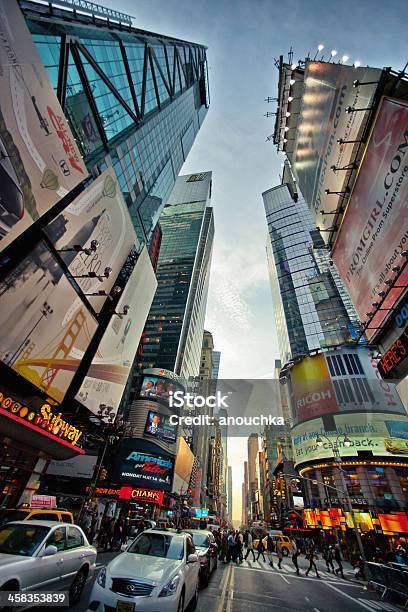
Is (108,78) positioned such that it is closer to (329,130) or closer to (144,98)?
(144,98)

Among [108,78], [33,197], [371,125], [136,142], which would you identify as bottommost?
[33,197]

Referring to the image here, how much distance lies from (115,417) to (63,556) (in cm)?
2164

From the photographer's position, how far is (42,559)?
5.44 meters

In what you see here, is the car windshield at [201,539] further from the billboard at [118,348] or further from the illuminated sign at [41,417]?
the billboard at [118,348]

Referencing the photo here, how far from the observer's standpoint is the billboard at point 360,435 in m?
47.1

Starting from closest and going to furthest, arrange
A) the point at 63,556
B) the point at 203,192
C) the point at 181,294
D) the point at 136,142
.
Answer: the point at 63,556 < the point at 136,142 < the point at 181,294 < the point at 203,192

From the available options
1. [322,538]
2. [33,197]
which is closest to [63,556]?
[33,197]

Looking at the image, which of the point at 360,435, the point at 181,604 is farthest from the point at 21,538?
the point at 360,435

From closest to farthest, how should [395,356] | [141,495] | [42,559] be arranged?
[42,559]
[395,356]
[141,495]

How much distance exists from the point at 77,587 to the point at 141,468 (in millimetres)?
47786

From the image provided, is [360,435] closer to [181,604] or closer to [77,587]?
[181,604]

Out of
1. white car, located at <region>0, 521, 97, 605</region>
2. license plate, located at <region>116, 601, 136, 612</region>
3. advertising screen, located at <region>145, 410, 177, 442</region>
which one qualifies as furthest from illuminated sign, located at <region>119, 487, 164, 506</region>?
license plate, located at <region>116, 601, 136, 612</region>

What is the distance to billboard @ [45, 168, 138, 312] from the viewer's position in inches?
802

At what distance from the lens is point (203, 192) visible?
16038cm
